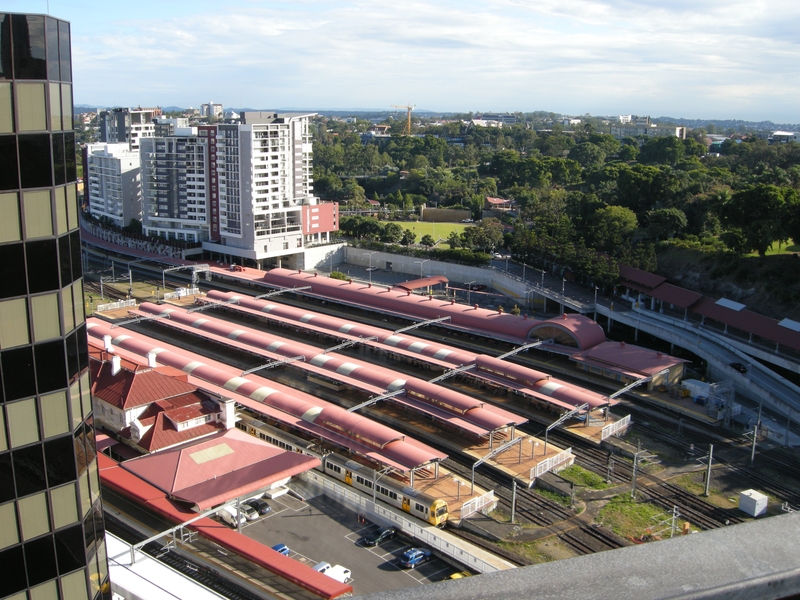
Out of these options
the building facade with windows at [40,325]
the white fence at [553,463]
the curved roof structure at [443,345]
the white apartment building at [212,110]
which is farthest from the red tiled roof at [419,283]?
the white apartment building at [212,110]

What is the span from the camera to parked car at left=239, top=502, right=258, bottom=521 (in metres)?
19.1

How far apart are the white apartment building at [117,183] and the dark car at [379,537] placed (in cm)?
4869

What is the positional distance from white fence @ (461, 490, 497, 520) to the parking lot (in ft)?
6.40

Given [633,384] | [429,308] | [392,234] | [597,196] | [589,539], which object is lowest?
[589,539]

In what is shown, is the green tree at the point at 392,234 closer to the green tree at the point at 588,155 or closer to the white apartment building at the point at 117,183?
the white apartment building at the point at 117,183

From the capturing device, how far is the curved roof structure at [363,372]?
2397cm

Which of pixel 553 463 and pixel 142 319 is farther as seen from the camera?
pixel 142 319

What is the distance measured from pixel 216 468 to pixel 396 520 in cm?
518

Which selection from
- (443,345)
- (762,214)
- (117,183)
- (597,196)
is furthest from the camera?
(117,183)

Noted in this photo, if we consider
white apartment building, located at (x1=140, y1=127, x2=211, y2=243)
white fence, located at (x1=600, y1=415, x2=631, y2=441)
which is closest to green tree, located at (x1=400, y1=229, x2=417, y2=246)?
white apartment building, located at (x1=140, y1=127, x2=211, y2=243)

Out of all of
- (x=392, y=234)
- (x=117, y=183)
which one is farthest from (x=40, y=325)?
(x=117, y=183)

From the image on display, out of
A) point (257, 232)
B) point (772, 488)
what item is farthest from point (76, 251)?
point (257, 232)

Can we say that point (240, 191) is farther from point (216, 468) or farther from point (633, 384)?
Result: point (216, 468)

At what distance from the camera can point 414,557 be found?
17172 mm
